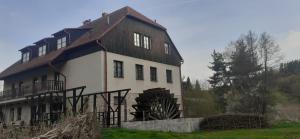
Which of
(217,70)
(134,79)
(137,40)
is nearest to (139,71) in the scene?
(134,79)

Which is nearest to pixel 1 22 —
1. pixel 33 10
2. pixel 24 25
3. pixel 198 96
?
pixel 24 25

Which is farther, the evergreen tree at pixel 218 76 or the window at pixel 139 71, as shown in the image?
the evergreen tree at pixel 218 76

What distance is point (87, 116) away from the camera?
8.62 meters

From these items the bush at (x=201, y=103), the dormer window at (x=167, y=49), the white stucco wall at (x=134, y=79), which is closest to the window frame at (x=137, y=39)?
the white stucco wall at (x=134, y=79)

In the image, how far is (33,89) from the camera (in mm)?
24094

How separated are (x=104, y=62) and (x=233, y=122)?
871 centimetres

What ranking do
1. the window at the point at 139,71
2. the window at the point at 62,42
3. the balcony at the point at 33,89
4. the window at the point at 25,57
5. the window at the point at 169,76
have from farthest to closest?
Result: the window at the point at 25,57, the window at the point at 169,76, the window at the point at 62,42, the window at the point at 139,71, the balcony at the point at 33,89

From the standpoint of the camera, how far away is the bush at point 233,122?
18.8 metres

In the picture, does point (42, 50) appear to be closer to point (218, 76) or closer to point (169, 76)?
point (169, 76)

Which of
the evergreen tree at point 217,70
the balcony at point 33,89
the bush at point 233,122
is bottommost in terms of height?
the bush at point 233,122

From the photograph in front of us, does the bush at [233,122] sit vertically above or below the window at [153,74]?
below

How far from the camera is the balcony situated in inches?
894

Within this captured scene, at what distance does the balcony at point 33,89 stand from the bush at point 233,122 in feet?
34.6

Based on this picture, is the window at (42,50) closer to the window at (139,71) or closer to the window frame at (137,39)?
the window frame at (137,39)
